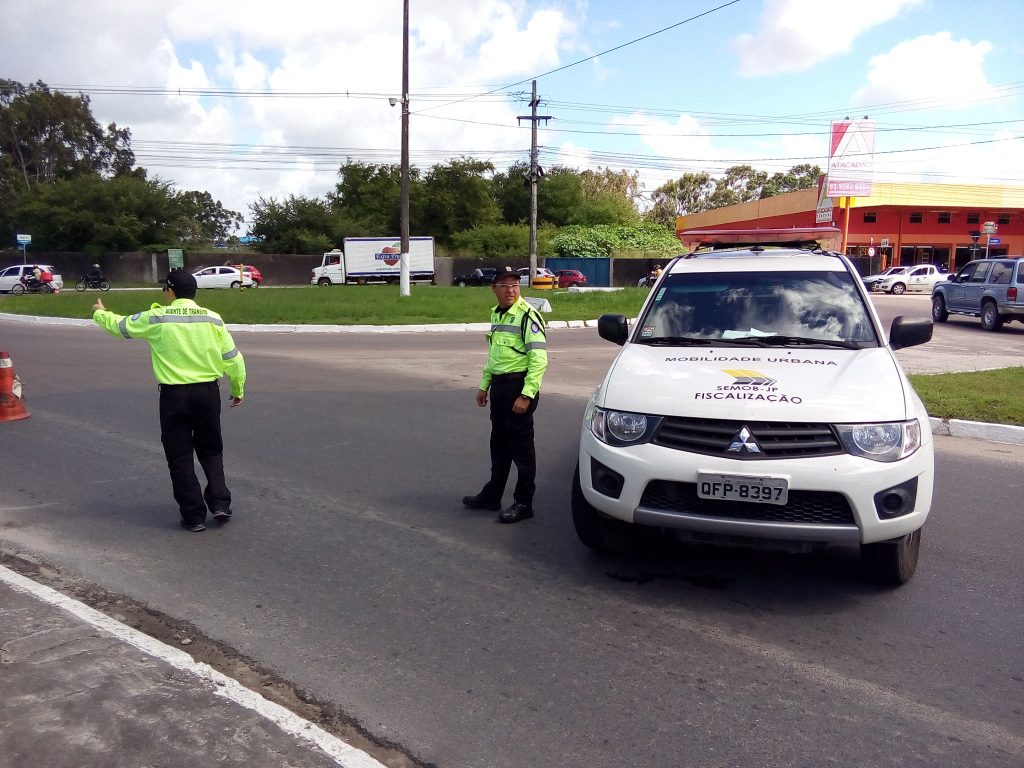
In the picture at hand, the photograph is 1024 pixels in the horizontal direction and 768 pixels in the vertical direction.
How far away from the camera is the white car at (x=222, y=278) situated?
46.0 metres

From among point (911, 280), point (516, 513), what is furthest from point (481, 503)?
point (911, 280)

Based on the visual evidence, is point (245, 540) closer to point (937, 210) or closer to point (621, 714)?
point (621, 714)

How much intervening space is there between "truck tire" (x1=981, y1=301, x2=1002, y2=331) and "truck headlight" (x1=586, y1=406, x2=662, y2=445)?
1898cm

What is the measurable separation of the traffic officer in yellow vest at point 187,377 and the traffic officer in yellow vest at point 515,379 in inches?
69.2

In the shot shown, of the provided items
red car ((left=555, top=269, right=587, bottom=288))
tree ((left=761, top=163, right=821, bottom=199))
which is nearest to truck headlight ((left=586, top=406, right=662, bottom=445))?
red car ((left=555, top=269, right=587, bottom=288))

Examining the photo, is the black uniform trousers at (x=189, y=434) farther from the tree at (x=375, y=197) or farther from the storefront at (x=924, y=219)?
the tree at (x=375, y=197)

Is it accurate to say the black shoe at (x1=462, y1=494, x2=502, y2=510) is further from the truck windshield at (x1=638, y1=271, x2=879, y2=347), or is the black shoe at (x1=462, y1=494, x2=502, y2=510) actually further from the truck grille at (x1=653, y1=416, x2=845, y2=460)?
the truck grille at (x1=653, y1=416, x2=845, y2=460)

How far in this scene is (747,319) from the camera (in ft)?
17.5

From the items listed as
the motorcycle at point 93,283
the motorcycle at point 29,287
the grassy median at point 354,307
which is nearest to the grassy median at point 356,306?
the grassy median at point 354,307

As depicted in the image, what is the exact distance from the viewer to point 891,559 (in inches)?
170

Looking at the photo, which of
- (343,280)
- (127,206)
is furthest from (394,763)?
(127,206)

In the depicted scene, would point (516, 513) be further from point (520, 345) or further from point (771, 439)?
point (771, 439)

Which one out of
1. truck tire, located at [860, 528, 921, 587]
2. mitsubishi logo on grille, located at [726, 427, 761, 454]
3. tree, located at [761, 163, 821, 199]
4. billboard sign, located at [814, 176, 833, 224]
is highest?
tree, located at [761, 163, 821, 199]

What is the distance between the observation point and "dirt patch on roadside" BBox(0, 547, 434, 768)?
3.07m
